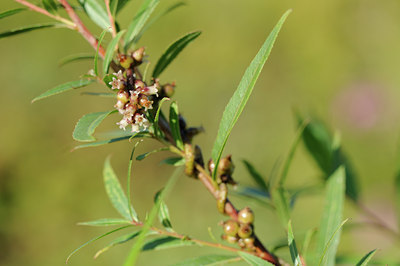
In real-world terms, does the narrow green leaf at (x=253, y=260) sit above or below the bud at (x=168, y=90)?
below

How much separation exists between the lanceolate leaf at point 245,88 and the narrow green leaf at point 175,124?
0.29ft

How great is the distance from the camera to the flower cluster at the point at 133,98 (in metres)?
0.77

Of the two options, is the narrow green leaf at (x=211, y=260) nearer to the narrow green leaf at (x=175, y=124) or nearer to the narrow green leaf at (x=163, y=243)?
the narrow green leaf at (x=163, y=243)

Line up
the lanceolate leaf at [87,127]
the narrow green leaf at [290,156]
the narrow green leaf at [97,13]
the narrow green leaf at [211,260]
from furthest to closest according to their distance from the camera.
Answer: the narrow green leaf at [290,156] → the narrow green leaf at [97,13] → the narrow green leaf at [211,260] → the lanceolate leaf at [87,127]

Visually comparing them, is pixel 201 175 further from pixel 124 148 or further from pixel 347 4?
pixel 347 4

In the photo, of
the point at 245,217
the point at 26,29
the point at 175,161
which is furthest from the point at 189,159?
the point at 26,29

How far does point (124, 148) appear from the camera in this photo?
3.86 meters

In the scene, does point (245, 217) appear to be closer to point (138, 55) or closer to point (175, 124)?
point (175, 124)

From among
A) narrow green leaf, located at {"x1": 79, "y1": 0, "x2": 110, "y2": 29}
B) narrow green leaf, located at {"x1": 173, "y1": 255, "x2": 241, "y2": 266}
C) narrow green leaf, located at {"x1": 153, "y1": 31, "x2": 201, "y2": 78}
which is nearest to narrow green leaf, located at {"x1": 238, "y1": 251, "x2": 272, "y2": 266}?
narrow green leaf, located at {"x1": 173, "y1": 255, "x2": 241, "y2": 266}

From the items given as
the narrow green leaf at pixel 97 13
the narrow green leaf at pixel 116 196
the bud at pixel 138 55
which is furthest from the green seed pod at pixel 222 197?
the narrow green leaf at pixel 97 13

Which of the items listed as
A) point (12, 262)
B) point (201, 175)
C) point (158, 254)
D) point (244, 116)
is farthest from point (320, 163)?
point (12, 262)

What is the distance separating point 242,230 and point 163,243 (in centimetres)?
16

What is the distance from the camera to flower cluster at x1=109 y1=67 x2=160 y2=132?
0.77m

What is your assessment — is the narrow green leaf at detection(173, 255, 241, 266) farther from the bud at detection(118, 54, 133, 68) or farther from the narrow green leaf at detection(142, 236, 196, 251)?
the bud at detection(118, 54, 133, 68)
